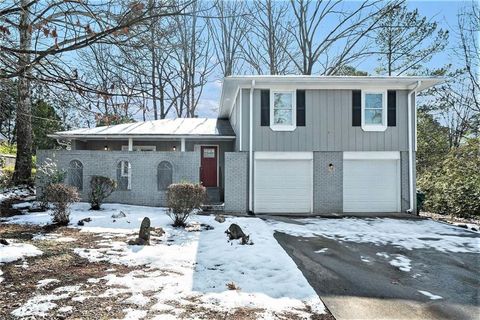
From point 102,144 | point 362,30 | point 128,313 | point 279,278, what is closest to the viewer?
point 128,313

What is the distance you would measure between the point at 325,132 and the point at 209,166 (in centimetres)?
576

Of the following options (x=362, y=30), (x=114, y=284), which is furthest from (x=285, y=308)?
(x=362, y=30)

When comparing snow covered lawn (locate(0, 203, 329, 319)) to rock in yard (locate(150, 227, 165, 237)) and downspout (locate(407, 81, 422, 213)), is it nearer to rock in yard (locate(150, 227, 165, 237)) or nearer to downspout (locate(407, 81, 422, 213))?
rock in yard (locate(150, 227, 165, 237))

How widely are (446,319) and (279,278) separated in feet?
6.86

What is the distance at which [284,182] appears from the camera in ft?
41.8

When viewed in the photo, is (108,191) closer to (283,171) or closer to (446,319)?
(283,171)

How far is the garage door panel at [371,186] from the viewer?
12820 mm

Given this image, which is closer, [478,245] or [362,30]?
[478,245]

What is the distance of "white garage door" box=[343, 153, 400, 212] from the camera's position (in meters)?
12.8

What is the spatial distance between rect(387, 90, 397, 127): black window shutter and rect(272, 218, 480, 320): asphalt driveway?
158 inches

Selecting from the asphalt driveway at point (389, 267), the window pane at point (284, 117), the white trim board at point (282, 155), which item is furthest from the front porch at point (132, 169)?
the asphalt driveway at point (389, 267)

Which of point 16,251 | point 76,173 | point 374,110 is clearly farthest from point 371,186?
point 16,251

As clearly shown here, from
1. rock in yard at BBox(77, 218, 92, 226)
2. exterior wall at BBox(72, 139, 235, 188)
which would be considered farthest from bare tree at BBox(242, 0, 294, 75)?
rock in yard at BBox(77, 218, 92, 226)

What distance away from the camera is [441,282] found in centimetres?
548
